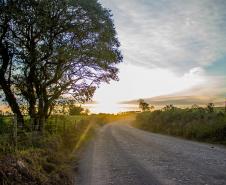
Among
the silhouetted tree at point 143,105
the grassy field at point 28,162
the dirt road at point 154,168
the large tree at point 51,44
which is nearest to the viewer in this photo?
the grassy field at point 28,162

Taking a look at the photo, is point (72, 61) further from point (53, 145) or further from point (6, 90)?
point (53, 145)

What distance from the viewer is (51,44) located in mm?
25344

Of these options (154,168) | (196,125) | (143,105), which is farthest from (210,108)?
(143,105)

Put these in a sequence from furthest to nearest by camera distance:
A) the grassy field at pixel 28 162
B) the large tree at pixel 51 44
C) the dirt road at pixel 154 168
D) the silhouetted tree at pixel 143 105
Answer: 1. the silhouetted tree at pixel 143 105
2. the large tree at pixel 51 44
3. the dirt road at pixel 154 168
4. the grassy field at pixel 28 162

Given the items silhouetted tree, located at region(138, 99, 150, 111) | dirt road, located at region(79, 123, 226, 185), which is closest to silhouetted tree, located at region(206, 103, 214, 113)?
dirt road, located at region(79, 123, 226, 185)

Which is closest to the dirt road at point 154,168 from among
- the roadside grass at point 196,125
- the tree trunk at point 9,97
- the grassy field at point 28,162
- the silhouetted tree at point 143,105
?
the grassy field at point 28,162

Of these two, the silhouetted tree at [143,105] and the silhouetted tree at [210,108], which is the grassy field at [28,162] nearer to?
the silhouetted tree at [210,108]

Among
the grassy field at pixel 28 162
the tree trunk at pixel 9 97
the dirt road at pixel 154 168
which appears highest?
the tree trunk at pixel 9 97

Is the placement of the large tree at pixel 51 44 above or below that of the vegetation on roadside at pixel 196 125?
above

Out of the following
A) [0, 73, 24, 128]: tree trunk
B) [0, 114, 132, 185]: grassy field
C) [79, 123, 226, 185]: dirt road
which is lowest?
[79, 123, 226, 185]: dirt road

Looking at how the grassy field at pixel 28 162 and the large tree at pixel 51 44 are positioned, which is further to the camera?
the large tree at pixel 51 44

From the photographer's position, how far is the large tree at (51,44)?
24.2 m

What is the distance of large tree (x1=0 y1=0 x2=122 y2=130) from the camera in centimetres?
2420

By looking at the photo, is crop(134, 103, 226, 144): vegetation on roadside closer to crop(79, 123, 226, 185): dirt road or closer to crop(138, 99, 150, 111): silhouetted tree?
crop(79, 123, 226, 185): dirt road
